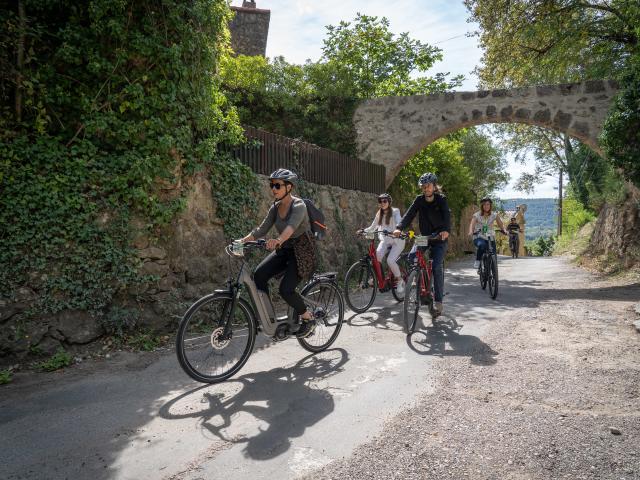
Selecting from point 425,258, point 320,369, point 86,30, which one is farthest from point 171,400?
point 86,30

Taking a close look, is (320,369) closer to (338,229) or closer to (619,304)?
(619,304)

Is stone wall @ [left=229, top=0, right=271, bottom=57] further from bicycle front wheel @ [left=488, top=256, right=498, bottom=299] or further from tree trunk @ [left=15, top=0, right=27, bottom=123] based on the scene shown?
tree trunk @ [left=15, top=0, right=27, bottom=123]

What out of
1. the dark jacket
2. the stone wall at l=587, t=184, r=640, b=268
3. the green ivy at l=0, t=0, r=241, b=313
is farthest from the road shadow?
the stone wall at l=587, t=184, r=640, b=268

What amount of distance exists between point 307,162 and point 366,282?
12.1ft

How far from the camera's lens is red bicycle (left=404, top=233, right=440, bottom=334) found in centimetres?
586

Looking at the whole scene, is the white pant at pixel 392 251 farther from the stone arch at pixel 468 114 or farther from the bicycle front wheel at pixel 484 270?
the stone arch at pixel 468 114

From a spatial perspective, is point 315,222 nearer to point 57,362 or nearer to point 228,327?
point 228,327

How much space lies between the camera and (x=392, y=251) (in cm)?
801

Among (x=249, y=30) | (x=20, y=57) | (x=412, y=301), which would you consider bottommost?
(x=412, y=301)

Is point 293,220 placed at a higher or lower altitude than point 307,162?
lower

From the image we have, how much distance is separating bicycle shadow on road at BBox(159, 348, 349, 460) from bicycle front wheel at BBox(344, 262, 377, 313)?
8.91 ft

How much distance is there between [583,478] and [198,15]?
6410 millimetres

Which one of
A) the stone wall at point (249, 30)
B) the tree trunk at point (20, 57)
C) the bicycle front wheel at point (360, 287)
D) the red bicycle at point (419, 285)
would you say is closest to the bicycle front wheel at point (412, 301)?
the red bicycle at point (419, 285)

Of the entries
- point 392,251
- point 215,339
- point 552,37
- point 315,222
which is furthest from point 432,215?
point 552,37
